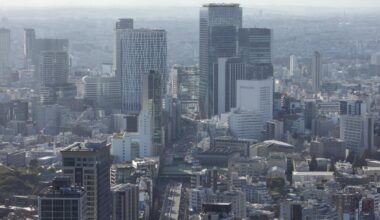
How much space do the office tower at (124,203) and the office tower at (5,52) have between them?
15.0 m

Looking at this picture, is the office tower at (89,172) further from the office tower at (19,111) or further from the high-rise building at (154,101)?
the office tower at (19,111)

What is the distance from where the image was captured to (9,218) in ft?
38.1

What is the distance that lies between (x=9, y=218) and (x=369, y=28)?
78.0 ft

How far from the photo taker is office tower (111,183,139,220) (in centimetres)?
1079

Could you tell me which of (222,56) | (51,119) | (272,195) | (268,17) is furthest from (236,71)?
(272,195)

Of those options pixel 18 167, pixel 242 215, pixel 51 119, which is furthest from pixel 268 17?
pixel 242 215

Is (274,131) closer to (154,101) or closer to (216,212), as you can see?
(154,101)

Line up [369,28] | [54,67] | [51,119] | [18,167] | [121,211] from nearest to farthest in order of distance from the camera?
[121,211] → [18,167] → [51,119] → [54,67] → [369,28]

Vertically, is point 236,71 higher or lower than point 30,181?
higher

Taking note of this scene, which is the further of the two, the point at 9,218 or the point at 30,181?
the point at 30,181

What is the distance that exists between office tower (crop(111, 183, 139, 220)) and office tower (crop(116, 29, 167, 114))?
10.9 metres

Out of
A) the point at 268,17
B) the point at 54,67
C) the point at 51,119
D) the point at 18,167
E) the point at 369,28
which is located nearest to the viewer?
the point at 18,167

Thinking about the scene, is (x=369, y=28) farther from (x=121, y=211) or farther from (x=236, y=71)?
(x=121, y=211)

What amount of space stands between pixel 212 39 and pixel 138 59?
2.05 m
